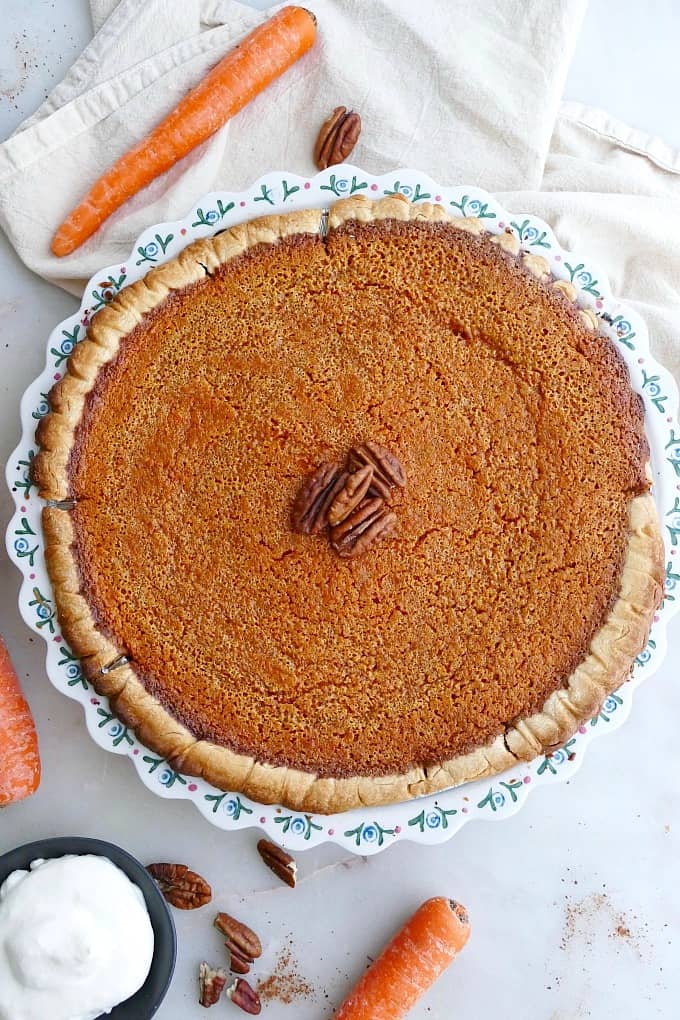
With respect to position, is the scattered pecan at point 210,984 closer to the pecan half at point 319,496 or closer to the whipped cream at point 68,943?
the whipped cream at point 68,943

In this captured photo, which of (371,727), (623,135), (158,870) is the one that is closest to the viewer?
(371,727)

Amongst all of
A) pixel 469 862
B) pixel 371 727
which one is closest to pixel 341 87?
pixel 371 727

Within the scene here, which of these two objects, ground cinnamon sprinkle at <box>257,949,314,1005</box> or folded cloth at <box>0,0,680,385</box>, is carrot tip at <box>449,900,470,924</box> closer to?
ground cinnamon sprinkle at <box>257,949,314,1005</box>

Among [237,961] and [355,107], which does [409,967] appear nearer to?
[237,961]

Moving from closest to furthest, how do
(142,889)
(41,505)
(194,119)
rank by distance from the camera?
(41,505)
(142,889)
(194,119)

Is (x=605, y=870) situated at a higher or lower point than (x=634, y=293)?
lower

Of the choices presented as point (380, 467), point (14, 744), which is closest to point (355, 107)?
point (380, 467)

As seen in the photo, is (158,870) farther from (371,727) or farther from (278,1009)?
(371,727)
